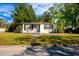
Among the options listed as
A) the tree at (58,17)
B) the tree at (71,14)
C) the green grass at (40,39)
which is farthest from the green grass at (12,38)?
the tree at (71,14)

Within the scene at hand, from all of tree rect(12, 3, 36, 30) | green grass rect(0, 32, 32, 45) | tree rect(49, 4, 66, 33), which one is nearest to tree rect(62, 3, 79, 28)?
tree rect(49, 4, 66, 33)

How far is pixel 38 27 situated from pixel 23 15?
0.41 m

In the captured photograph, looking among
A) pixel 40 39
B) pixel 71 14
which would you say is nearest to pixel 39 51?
pixel 40 39

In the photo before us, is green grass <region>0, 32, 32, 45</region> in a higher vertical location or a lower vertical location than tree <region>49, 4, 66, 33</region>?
lower

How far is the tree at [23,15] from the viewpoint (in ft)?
17.1

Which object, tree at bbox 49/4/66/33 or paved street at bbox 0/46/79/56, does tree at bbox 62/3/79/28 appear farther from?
paved street at bbox 0/46/79/56

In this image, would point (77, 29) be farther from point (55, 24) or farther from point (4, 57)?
point (4, 57)

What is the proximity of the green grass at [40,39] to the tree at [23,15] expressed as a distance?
0.22 m

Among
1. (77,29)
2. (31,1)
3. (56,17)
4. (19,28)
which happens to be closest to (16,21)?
(19,28)

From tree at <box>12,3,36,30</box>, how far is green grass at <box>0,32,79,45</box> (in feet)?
0.72

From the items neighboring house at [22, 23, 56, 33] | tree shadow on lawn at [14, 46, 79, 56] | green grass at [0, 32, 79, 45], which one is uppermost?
neighboring house at [22, 23, 56, 33]

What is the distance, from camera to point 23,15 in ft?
17.3

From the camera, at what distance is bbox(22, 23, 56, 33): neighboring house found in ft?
17.2

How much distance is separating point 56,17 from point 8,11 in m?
1.03
